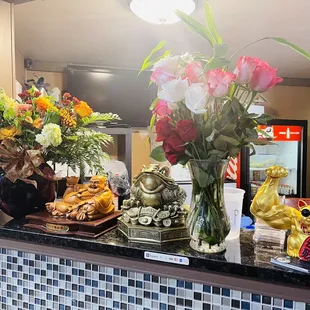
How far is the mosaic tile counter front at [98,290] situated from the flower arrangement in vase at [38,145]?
0.19 meters

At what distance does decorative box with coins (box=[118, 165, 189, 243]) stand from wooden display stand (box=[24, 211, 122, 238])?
78 millimetres

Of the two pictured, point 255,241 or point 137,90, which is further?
point 137,90

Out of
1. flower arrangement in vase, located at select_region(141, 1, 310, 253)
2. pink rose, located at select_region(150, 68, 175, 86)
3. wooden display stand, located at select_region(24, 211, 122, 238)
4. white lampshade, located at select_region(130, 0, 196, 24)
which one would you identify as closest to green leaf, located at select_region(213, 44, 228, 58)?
flower arrangement in vase, located at select_region(141, 1, 310, 253)

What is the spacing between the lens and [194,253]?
→ 815 mm

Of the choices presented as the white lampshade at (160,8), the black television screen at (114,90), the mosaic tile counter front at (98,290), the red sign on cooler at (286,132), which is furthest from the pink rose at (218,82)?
the red sign on cooler at (286,132)

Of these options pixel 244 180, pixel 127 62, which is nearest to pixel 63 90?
pixel 127 62

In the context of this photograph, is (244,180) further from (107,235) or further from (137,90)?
(107,235)

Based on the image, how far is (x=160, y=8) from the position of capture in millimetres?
1868

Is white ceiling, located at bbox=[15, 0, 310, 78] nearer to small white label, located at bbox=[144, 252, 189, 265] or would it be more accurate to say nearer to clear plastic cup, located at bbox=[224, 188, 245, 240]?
clear plastic cup, located at bbox=[224, 188, 245, 240]

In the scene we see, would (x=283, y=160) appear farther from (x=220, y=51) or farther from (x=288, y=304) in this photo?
(x=220, y=51)

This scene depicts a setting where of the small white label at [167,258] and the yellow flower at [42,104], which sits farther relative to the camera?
A: the yellow flower at [42,104]

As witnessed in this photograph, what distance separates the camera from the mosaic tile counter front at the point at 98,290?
2.74 feet

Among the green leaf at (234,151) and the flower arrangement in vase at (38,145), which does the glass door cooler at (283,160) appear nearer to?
the flower arrangement in vase at (38,145)

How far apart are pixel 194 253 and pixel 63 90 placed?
321 centimetres
